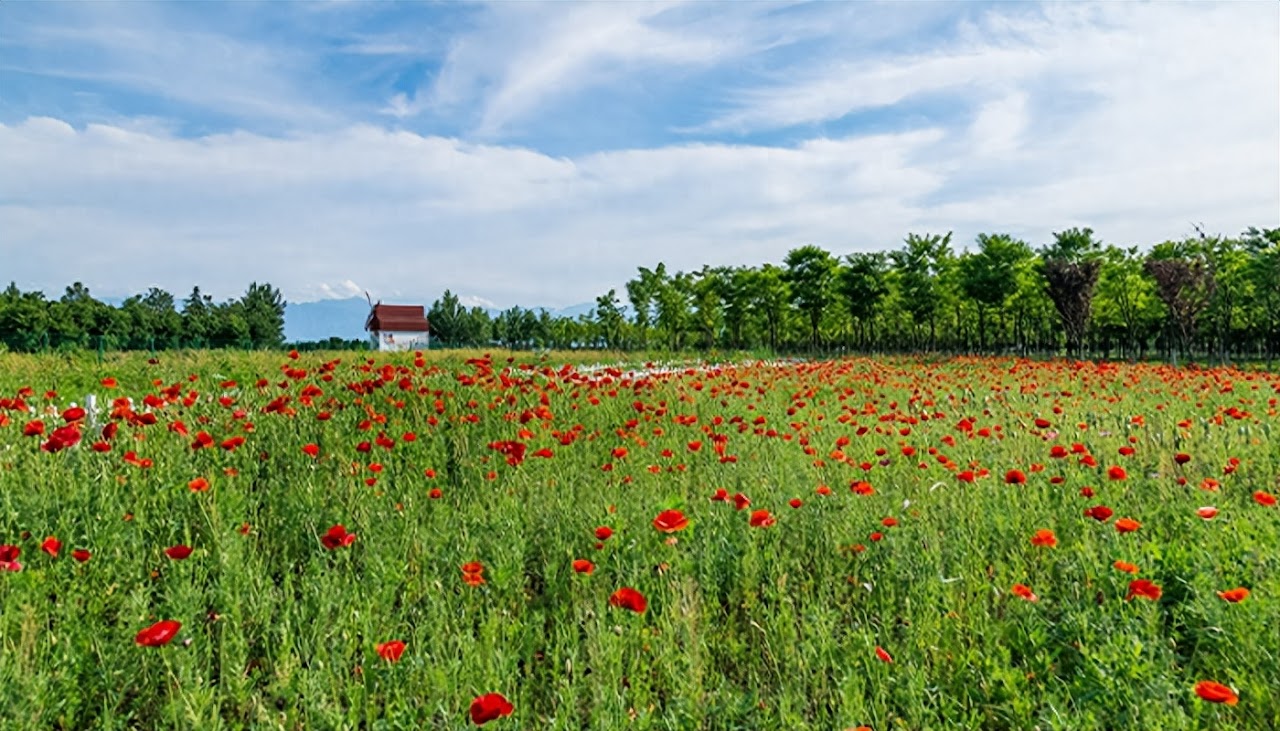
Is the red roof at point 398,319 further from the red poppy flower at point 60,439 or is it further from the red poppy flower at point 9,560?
the red poppy flower at point 9,560

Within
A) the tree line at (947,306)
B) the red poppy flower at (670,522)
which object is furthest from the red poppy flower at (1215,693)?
the tree line at (947,306)

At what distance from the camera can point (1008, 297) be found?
3803 centimetres

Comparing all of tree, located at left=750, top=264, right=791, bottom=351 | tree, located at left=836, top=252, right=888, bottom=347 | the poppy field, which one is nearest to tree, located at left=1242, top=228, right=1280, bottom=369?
tree, located at left=836, top=252, right=888, bottom=347

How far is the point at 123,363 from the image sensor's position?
13148mm

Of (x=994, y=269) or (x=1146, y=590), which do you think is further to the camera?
(x=994, y=269)

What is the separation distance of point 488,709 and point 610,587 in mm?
1458

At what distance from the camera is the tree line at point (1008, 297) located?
29.3 metres

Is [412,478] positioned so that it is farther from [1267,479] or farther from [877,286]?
[877,286]

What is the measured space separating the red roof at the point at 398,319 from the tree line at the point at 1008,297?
37081 millimetres

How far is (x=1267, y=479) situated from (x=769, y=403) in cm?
543

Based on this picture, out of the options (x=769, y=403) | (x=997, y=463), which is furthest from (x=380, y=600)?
(x=769, y=403)

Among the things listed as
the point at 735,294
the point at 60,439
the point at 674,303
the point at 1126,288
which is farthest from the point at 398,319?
the point at 60,439

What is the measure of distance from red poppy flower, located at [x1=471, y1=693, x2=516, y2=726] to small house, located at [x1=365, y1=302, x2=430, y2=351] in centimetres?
8379

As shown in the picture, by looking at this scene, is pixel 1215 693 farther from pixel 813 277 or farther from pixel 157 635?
pixel 813 277
